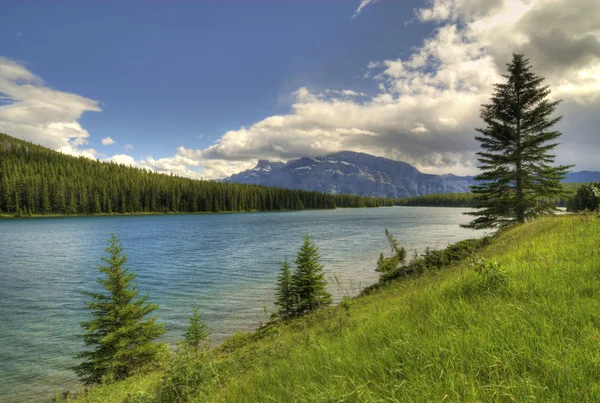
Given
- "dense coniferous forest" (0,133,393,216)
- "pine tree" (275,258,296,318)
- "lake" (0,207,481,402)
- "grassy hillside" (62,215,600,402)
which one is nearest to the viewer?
"grassy hillside" (62,215,600,402)

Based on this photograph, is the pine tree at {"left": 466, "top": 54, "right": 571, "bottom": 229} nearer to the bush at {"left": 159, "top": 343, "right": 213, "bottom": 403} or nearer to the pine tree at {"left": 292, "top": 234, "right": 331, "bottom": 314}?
the pine tree at {"left": 292, "top": 234, "right": 331, "bottom": 314}

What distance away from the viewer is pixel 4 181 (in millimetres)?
130625

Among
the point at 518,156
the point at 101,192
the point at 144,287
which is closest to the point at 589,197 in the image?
the point at 518,156

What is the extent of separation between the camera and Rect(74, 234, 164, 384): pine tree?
12.9m

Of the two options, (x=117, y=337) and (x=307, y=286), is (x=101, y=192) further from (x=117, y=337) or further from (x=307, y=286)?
(x=307, y=286)

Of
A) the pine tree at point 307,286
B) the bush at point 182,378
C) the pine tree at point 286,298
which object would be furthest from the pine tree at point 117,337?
the pine tree at point 307,286

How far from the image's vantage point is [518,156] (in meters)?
22.8

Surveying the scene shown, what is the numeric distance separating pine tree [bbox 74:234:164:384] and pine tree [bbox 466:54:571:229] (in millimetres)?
26627

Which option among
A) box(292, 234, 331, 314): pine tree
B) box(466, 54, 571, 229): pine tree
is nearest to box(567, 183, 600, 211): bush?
box(466, 54, 571, 229): pine tree

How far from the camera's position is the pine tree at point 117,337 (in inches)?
507

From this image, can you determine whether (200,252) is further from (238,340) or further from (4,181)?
(4,181)

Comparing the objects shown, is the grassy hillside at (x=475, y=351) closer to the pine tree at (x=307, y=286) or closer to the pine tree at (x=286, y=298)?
the pine tree at (x=286, y=298)

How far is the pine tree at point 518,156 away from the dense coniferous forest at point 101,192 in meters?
165

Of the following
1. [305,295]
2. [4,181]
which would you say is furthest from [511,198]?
[4,181]
